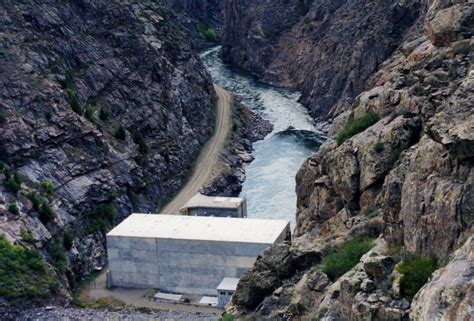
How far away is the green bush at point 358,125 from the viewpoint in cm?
4625

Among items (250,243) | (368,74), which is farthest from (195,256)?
(368,74)

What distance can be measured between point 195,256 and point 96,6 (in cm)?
5669

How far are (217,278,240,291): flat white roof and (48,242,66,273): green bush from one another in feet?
52.4

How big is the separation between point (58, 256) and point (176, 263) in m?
12.2

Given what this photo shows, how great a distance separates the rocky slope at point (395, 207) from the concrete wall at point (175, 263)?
2177 cm

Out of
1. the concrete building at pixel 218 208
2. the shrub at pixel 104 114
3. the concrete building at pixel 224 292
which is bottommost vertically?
the concrete building at pixel 224 292

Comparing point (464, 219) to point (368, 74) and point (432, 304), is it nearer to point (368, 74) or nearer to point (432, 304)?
point (432, 304)

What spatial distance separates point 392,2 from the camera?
142000 millimetres

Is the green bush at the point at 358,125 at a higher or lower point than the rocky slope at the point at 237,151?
higher

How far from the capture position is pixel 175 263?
76312mm

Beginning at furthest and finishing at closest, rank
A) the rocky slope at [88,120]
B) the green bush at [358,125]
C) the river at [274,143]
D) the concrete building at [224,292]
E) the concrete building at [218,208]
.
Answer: the river at [274,143] < the concrete building at [218,208] < the rocky slope at [88,120] < the concrete building at [224,292] < the green bush at [358,125]

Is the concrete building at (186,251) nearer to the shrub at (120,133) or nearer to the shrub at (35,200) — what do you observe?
the shrub at (35,200)

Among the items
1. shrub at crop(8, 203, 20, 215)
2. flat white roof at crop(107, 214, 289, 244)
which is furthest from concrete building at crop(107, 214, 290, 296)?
shrub at crop(8, 203, 20, 215)

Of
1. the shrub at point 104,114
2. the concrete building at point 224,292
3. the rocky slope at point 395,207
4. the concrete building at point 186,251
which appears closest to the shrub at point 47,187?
the concrete building at point 186,251
